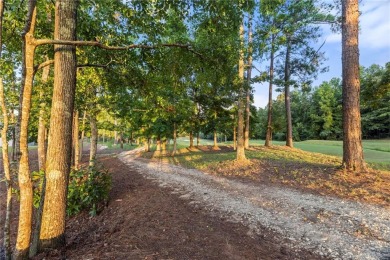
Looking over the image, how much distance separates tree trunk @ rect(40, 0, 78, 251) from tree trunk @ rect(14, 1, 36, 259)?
20 cm

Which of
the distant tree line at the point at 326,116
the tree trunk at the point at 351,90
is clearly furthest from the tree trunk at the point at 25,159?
the distant tree line at the point at 326,116

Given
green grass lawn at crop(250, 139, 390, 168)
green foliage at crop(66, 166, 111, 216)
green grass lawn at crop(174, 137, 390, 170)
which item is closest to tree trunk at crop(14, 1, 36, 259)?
green foliage at crop(66, 166, 111, 216)

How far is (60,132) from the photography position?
3043 millimetres

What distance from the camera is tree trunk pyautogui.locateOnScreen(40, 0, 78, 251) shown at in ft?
9.89

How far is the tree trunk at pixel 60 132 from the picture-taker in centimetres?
301

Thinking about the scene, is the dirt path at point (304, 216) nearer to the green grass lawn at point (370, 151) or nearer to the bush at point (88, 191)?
the bush at point (88, 191)

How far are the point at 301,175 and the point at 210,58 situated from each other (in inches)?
214

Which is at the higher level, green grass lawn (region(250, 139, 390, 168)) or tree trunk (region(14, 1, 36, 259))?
tree trunk (region(14, 1, 36, 259))

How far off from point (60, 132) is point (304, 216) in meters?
4.58

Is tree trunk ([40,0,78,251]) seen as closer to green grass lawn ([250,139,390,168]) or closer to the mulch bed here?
the mulch bed

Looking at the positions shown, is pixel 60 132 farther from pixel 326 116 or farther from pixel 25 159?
pixel 326 116

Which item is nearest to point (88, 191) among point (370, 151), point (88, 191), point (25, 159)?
point (88, 191)

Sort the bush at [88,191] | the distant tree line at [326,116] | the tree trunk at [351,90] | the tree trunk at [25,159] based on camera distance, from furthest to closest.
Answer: the distant tree line at [326,116], the tree trunk at [351,90], the bush at [88,191], the tree trunk at [25,159]

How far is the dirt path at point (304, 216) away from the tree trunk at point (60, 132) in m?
2.86
